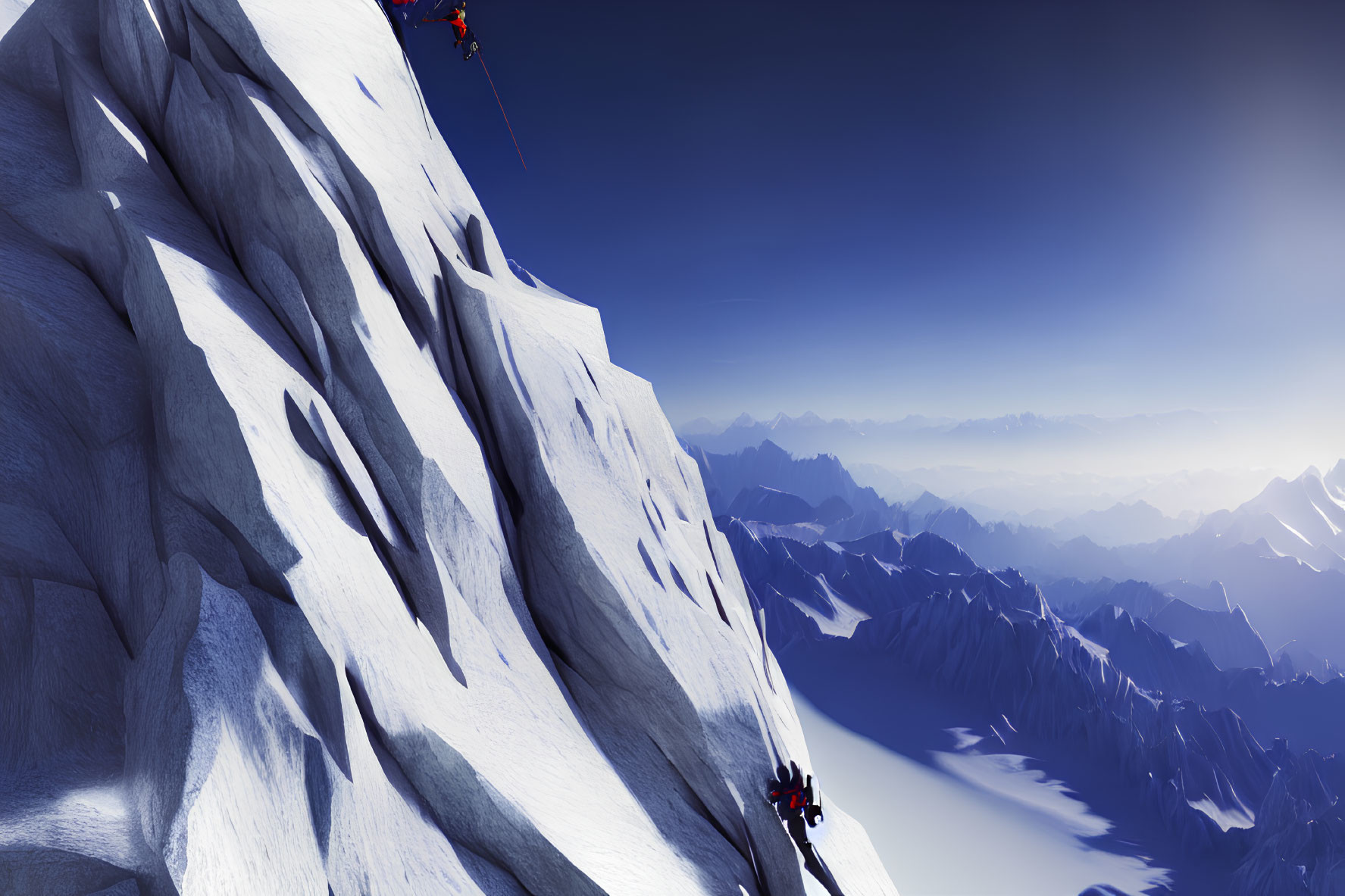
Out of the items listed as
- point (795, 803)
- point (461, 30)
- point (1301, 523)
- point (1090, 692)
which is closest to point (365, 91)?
point (461, 30)

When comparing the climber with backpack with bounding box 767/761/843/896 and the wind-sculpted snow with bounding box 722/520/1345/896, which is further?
the wind-sculpted snow with bounding box 722/520/1345/896

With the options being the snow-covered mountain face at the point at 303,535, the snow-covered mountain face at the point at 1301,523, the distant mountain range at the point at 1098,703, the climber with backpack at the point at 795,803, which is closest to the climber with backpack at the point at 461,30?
the snow-covered mountain face at the point at 303,535

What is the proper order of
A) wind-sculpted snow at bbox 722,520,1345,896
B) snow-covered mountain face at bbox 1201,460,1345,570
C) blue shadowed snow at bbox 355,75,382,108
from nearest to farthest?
1. blue shadowed snow at bbox 355,75,382,108
2. wind-sculpted snow at bbox 722,520,1345,896
3. snow-covered mountain face at bbox 1201,460,1345,570

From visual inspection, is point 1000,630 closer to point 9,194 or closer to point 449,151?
point 449,151

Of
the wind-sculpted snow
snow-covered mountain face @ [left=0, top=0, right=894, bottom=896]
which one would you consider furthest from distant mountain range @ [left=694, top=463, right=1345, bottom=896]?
snow-covered mountain face @ [left=0, top=0, right=894, bottom=896]

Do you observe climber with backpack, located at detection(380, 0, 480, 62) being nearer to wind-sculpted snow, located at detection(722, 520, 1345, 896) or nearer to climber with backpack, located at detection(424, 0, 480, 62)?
climber with backpack, located at detection(424, 0, 480, 62)

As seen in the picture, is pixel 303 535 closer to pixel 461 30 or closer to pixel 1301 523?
pixel 461 30

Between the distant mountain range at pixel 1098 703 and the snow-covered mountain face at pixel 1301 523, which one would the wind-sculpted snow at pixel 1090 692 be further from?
the snow-covered mountain face at pixel 1301 523
